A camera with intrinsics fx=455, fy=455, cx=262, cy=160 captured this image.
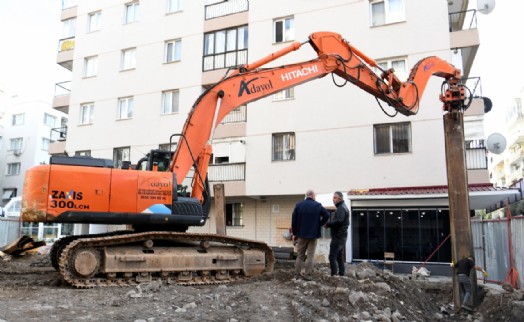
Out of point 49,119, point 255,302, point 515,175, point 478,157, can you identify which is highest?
point 49,119

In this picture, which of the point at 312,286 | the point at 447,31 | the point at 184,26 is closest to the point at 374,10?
the point at 447,31

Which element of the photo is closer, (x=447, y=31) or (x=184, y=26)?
(x=447, y=31)

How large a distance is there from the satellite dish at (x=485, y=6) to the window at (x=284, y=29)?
7754 millimetres

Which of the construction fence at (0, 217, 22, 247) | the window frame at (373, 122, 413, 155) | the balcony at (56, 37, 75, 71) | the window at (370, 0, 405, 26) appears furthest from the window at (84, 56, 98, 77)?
the window frame at (373, 122, 413, 155)

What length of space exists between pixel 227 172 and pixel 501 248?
12533 millimetres

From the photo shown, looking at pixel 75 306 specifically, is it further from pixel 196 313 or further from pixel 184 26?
pixel 184 26

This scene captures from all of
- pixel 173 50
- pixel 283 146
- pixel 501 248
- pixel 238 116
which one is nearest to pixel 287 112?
pixel 283 146

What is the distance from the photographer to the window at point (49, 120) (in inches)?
2015

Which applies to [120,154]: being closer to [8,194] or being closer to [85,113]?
[85,113]

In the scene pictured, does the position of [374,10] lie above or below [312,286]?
above

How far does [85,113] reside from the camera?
1018 inches

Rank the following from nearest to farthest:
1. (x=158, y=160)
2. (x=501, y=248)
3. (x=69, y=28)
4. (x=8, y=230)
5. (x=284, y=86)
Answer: (x=158, y=160)
(x=284, y=86)
(x=501, y=248)
(x=8, y=230)
(x=69, y=28)

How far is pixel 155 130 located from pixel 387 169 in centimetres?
1171

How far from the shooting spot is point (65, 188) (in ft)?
27.9
